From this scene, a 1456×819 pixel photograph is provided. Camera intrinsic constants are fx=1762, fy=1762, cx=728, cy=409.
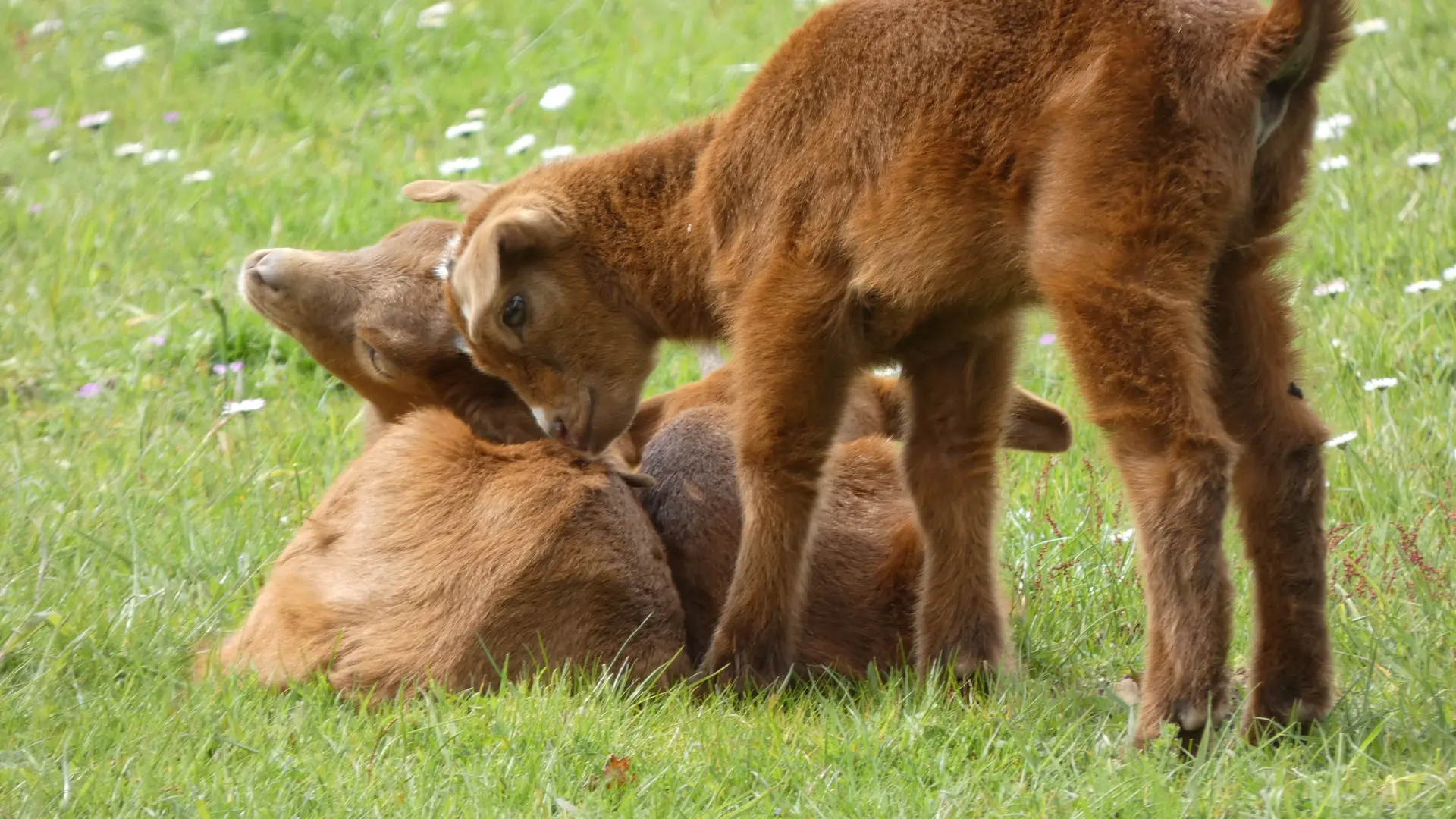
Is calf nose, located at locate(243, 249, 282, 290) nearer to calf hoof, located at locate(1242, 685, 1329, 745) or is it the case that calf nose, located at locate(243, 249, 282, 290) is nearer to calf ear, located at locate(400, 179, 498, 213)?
calf ear, located at locate(400, 179, 498, 213)

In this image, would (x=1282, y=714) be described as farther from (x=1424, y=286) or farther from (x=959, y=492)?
(x=1424, y=286)

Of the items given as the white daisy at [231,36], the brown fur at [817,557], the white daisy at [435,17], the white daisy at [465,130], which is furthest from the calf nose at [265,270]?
the white daisy at [435,17]

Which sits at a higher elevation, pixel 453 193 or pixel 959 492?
pixel 453 193

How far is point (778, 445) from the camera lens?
15.1ft

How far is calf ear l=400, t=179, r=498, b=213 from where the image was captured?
5.81 m

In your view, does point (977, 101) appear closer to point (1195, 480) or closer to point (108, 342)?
point (1195, 480)

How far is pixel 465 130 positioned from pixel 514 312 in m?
3.56

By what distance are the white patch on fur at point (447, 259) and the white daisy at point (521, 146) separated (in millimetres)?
2873

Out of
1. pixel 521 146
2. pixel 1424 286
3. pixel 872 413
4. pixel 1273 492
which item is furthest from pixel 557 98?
pixel 1273 492

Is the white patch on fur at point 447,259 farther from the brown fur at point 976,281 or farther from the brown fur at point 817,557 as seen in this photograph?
the brown fur at point 817,557

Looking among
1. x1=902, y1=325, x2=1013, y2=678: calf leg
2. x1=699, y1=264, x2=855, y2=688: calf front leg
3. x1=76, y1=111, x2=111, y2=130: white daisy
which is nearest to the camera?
x1=699, y1=264, x2=855, y2=688: calf front leg


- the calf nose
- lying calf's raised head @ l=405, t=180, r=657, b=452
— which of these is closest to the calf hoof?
lying calf's raised head @ l=405, t=180, r=657, b=452

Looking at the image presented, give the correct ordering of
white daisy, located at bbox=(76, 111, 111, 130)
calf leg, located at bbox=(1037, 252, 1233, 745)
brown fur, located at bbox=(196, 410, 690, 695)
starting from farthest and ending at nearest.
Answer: white daisy, located at bbox=(76, 111, 111, 130), brown fur, located at bbox=(196, 410, 690, 695), calf leg, located at bbox=(1037, 252, 1233, 745)

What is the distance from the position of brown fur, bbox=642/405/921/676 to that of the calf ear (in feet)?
4.06
